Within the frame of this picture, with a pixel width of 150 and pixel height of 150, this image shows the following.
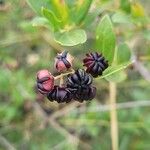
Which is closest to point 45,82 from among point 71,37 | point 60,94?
point 60,94

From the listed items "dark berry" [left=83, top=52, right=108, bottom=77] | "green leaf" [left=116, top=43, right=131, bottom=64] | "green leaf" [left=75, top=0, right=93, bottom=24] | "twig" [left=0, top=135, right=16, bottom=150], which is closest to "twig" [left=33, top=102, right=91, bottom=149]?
"twig" [left=0, top=135, right=16, bottom=150]

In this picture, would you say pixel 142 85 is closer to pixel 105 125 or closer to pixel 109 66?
pixel 105 125

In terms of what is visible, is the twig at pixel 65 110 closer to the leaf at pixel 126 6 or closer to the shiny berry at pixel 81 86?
the leaf at pixel 126 6

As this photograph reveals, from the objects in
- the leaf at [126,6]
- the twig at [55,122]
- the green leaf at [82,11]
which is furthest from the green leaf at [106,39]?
the twig at [55,122]

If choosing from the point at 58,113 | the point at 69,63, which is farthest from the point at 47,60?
the point at 69,63

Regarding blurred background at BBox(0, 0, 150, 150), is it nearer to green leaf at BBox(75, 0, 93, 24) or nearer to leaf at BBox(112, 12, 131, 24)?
leaf at BBox(112, 12, 131, 24)

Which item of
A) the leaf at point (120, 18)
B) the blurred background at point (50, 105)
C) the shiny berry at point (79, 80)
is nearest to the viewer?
the shiny berry at point (79, 80)
